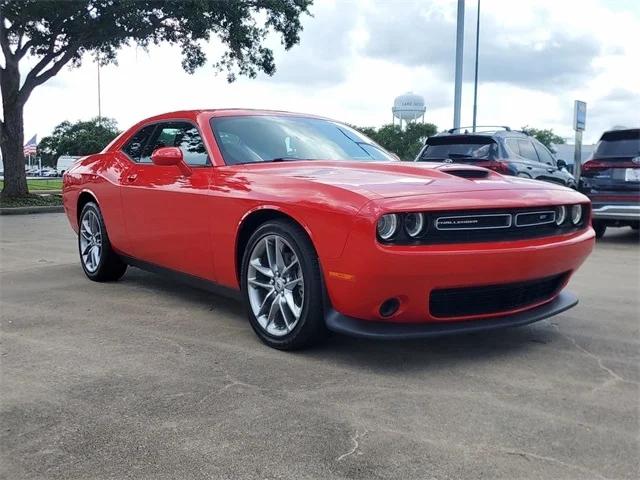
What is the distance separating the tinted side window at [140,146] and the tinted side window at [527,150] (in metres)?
6.34

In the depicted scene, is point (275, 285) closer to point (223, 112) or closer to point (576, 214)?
point (223, 112)

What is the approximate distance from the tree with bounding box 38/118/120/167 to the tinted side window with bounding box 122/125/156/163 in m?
80.1

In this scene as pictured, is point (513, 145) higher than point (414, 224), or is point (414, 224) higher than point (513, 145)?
point (513, 145)

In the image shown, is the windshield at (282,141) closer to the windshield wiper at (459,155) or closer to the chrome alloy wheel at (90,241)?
the chrome alloy wheel at (90,241)

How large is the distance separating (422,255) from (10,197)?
14111mm

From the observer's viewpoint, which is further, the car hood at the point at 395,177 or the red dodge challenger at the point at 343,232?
the car hood at the point at 395,177

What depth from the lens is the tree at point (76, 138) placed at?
84.1m

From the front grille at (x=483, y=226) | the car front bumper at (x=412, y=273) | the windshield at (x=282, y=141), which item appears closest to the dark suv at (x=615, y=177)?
the windshield at (x=282, y=141)

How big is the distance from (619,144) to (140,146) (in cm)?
678

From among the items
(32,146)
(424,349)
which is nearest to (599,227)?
(424,349)

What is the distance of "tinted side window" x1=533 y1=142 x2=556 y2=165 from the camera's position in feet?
34.5

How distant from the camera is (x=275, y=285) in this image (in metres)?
3.69

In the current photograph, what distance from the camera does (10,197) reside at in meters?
14.9

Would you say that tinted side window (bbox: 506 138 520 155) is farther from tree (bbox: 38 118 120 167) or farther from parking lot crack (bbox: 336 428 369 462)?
tree (bbox: 38 118 120 167)
